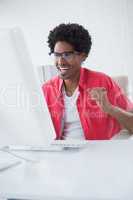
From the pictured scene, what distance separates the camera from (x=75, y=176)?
0.72m

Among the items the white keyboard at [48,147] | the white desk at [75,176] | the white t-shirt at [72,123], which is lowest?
the white t-shirt at [72,123]

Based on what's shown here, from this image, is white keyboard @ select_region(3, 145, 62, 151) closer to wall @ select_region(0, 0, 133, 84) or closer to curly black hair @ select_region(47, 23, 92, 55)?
curly black hair @ select_region(47, 23, 92, 55)

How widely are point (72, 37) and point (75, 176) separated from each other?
2.86 ft

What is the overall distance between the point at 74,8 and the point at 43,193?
9.10 feet

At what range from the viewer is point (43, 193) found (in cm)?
62

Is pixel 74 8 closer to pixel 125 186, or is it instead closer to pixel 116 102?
pixel 116 102

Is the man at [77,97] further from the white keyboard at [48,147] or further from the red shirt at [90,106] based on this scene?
the white keyboard at [48,147]

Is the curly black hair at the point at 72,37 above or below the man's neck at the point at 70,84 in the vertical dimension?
above

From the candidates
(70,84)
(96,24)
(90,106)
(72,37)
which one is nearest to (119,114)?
(90,106)

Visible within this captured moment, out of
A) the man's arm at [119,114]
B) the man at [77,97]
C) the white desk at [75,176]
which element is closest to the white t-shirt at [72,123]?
the man at [77,97]

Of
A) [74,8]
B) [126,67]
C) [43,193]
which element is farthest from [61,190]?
[74,8]

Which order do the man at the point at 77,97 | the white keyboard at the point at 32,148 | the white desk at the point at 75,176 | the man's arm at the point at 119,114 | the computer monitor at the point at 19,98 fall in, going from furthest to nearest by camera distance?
the man at the point at 77,97, the man's arm at the point at 119,114, the white keyboard at the point at 32,148, the computer monitor at the point at 19,98, the white desk at the point at 75,176

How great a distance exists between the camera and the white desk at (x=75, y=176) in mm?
619

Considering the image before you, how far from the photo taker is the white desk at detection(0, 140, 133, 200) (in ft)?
2.03
